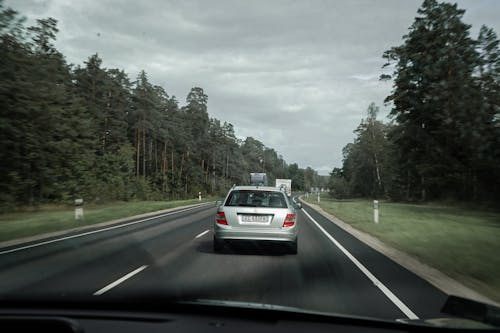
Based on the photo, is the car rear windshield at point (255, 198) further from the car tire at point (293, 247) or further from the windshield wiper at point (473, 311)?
the windshield wiper at point (473, 311)

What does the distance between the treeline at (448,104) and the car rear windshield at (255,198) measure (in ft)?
71.3

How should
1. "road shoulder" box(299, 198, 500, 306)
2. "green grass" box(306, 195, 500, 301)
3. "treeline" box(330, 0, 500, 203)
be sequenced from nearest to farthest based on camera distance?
"road shoulder" box(299, 198, 500, 306) < "green grass" box(306, 195, 500, 301) < "treeline" box(330, 0, 500, 203)

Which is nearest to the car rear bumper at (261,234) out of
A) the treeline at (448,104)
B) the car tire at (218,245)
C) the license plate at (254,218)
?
the license plate at (254,218)

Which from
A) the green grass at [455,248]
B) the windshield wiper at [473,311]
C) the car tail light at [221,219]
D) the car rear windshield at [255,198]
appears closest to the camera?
the windshield wiper at [473,311]

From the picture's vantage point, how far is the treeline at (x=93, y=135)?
15156mm

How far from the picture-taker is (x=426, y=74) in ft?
117

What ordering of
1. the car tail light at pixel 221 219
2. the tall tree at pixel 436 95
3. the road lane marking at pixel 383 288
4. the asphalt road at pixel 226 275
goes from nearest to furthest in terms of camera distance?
1. the road lane marking at pixel 383 288
2. the asphalt road at pixel 226 275
3. the car tail light at pixel 221 219
4. the tall tree at pixel 436 95

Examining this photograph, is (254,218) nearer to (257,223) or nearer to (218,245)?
(257,223)

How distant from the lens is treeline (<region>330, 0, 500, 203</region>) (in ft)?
94.6

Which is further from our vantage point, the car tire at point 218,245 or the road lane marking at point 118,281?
the car tire at point 218,245

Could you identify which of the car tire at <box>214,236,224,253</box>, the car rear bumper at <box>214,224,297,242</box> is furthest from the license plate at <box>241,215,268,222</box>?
the car tire at <box>214,236,224,253</box>

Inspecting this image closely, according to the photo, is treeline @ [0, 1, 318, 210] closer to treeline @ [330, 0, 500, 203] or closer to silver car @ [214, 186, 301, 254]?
silver car @ [214, 186, 301, 254]

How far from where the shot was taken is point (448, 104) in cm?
3284

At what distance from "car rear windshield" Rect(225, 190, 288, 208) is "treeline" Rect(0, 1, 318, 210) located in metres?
9.00
